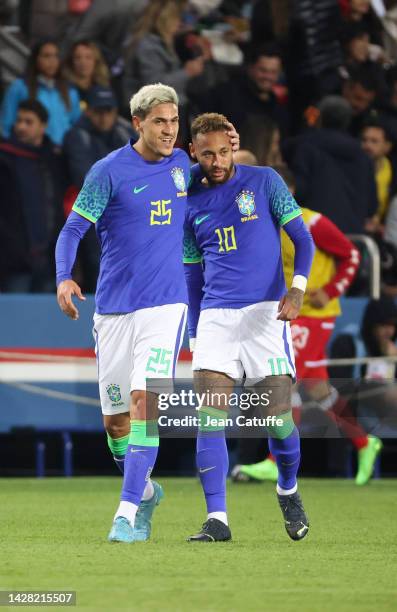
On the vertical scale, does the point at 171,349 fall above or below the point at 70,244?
below

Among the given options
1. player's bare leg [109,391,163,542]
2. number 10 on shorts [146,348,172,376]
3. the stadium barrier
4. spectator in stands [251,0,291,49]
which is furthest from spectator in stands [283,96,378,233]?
player's bare leg [109,391,163,542]

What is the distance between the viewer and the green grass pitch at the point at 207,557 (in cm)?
591

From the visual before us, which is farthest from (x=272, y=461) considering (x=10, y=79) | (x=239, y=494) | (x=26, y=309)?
(x=10, y=79)

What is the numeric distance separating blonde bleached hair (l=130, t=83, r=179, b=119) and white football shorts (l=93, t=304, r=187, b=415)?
0.99 m

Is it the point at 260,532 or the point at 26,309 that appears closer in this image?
the point at 260,532

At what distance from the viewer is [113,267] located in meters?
7.91

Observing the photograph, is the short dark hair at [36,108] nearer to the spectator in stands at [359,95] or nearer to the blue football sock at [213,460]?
the spectator in stands at [359,95]

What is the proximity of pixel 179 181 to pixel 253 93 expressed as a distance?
22.7 feet

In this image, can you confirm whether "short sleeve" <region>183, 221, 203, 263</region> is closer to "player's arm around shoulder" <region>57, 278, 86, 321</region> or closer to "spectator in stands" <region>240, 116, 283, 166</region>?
"player's arm around shoulder" <region>57, 278, 86, 321</region>

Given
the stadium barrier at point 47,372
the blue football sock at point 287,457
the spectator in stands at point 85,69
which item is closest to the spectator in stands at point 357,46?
the spectator in stands at point 85,69

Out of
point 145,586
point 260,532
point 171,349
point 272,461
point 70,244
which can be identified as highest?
point 70,244

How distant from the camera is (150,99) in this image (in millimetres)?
7820

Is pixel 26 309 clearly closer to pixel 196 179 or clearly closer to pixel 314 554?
pixel 196 179

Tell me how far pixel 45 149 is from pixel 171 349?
19.4 ft
